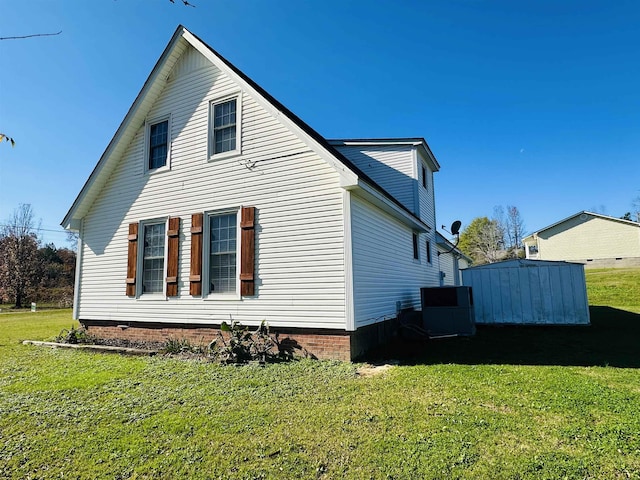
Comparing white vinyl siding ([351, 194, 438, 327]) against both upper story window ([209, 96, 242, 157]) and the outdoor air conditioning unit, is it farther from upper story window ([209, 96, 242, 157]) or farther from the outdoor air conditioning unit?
upper story window ([209, 96, 242, 157])

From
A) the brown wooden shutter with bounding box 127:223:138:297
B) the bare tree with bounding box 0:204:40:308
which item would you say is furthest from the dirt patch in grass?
the bare tree with bounding box 0:204:40:308

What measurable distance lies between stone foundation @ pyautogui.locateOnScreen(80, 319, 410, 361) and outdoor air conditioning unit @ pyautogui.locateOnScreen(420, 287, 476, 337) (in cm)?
96

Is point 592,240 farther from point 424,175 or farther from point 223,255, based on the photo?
point 223,255

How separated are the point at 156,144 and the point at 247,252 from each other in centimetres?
488

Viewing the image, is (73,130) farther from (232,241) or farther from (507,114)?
(507,114)

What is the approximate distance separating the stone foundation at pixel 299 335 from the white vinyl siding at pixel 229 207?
20 centimetres

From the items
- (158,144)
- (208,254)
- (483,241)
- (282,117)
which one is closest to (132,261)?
(208,254)

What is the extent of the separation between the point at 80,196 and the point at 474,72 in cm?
1356

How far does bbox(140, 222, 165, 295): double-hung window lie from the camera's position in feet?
30.3

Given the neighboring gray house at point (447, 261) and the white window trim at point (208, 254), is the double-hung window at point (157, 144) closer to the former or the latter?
the white window trim at point (208, 254)

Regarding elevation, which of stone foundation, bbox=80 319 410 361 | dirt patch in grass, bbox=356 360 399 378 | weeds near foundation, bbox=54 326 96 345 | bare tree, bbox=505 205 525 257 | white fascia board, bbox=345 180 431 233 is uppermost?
bare tree, bbox=505 205 525 257

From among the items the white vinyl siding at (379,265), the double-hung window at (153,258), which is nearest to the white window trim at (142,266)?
the double-hung window at (153,258)

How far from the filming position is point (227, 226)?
830cm

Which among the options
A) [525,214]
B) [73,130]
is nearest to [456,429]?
[73,130]
